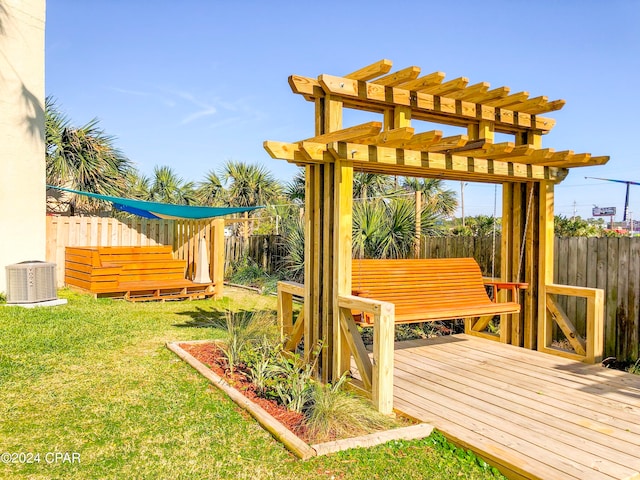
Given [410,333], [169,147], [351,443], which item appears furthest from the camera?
[169,147]

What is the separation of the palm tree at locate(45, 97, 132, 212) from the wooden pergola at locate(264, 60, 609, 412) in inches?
422

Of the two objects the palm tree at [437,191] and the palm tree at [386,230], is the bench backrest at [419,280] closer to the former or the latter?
the palm tree at [386,230]

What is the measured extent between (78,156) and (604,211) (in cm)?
3109

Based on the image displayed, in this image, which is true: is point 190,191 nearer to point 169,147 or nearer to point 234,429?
point 169,147

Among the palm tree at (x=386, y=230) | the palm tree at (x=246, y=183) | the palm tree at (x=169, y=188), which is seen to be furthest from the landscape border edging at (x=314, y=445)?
the palm tree at (x=246, y=183)

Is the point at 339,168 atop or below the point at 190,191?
below

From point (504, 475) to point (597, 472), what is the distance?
0.47 metres

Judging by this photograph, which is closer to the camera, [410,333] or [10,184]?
[410,333]

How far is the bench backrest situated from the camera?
4.83 m

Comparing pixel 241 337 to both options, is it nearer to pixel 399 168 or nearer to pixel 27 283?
pixel 399 168

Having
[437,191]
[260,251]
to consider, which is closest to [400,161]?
[260,251]

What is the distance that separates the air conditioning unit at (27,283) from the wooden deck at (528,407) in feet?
19.1

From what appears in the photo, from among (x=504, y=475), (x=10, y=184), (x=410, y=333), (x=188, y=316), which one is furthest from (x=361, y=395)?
(x=10, y=184)

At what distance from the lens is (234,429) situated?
10.1 feet
